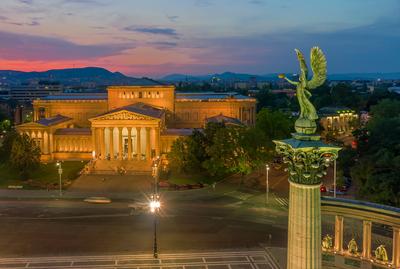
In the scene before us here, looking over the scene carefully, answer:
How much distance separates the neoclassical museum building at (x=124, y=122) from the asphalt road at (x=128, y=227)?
26.1 meters

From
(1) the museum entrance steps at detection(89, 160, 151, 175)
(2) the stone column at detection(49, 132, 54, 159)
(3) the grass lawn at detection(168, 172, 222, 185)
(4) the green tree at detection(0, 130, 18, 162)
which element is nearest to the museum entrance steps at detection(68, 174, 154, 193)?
(1) the museum entrance steps at detection(89, 160, 151, 175)

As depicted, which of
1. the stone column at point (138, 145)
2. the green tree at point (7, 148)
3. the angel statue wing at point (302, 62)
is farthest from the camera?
the stone column at point (138, 145)

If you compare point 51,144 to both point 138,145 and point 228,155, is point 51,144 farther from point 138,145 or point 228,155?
point 228,155

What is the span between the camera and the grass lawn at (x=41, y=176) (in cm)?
7006

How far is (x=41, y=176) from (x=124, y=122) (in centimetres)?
2036

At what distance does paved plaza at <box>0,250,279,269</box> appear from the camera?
37.5 meters

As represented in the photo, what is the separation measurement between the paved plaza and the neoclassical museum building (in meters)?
43.2

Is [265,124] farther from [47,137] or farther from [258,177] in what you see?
[47,137]

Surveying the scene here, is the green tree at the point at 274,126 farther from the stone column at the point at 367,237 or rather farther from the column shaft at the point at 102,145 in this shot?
the stone column at the point at 367,237

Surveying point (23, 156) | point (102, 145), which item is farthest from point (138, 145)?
point (23, 156)

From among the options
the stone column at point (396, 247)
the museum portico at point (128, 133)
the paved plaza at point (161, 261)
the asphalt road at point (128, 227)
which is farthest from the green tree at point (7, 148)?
the stone column at point (396, 247)

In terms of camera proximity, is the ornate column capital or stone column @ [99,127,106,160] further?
stone column @ [99,127,106,160]

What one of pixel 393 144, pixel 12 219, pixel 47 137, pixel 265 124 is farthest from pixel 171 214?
pixel 47 137

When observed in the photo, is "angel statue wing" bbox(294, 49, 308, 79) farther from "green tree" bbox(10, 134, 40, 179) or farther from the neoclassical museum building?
"green tree" bbox(10, 134, 40, 179)
